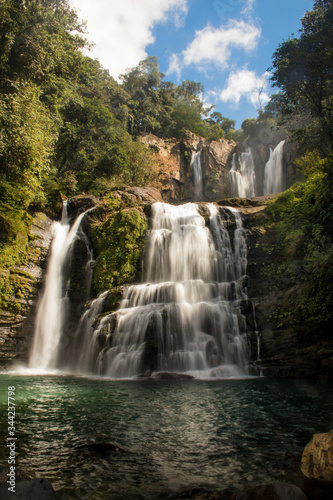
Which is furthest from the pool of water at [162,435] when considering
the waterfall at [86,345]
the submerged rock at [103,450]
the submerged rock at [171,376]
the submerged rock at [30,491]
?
the waterfall at [86,345]

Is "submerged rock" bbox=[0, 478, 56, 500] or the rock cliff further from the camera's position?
the rock cliff

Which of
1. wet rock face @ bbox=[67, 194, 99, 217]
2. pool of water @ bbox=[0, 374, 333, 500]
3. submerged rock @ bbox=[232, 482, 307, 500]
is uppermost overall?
wet rock face @ bbox=[67, 194, 99, 217]

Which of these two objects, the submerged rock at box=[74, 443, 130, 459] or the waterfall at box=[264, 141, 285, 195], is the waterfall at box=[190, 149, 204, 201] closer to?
the waterfall at box=[264, 141, 285, 195]

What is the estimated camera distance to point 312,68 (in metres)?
16.4

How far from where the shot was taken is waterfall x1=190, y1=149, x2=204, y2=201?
38438mm

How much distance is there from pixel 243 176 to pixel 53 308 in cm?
2912

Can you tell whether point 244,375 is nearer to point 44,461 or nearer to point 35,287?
point 44,461

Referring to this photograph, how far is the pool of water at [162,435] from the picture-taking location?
10.6 feet

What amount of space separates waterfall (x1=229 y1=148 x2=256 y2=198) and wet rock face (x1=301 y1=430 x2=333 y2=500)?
34333 millimetres

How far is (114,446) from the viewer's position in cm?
409

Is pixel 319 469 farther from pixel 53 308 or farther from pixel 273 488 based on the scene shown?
pixel 53 308

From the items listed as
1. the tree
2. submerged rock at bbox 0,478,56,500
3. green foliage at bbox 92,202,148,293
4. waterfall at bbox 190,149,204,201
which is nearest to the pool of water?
submerged rock at bbox 0,478,56,500

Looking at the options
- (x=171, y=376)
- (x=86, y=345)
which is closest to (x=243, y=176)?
(x=86, y=345)

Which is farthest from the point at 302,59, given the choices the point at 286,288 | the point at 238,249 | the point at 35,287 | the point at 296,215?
the point at 35,287
